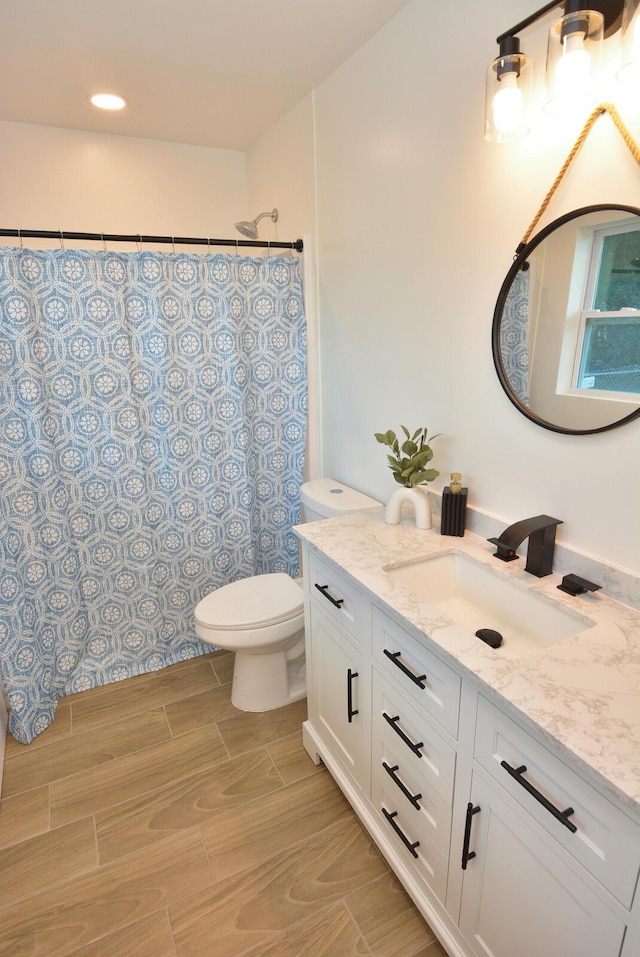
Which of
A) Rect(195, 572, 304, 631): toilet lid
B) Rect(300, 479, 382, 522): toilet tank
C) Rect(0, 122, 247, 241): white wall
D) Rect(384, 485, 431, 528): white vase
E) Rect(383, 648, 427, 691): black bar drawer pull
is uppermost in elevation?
Rect(0, 122, 247, 241): white wall

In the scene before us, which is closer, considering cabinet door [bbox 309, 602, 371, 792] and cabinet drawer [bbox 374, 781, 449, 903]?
cabinet drawer [bbox 374, 781, 449, 903]

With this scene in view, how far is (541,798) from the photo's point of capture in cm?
88

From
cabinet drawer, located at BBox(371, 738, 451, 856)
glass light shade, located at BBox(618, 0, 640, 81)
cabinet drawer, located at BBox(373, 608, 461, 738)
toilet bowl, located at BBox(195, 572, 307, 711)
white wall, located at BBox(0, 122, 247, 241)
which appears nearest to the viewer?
glass light shade, located at BBox(618, 0, 640, 81)

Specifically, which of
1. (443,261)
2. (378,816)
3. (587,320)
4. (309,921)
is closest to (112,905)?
(309,921)

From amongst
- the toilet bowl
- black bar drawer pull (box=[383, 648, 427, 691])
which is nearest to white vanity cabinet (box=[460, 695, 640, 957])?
black bar drawer pull (box=[383, 648, 427, 691])

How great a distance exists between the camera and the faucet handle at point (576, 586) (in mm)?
1229

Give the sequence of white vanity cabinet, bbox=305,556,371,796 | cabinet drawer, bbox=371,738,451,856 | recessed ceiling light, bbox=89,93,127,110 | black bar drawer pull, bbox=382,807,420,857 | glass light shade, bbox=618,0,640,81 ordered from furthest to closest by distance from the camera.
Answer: recessed ceiling light, bbox=89,93,127,110
white vanity cabinet, bbox=305,556,371,796
black bar drawer pull, bbox=382,807,420,857
cabinet drawer, bbox=371,738,451,856
glass light shade, bbox=618,0,640,81

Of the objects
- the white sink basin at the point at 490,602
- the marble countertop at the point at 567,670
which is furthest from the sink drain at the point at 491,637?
the marble countertop at the point at 567,670

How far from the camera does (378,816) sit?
153cm

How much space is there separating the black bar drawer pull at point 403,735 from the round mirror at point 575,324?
0.84m

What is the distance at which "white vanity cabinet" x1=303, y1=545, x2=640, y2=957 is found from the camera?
826 mm

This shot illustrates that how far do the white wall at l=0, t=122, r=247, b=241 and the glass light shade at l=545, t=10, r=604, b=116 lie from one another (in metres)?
2.12

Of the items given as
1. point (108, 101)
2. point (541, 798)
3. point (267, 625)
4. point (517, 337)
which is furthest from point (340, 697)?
point (108, 101)

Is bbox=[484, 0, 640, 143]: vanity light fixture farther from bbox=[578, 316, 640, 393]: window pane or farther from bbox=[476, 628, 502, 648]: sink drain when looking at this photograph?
bbox=[476, 628, 502, 648]: sink drain
